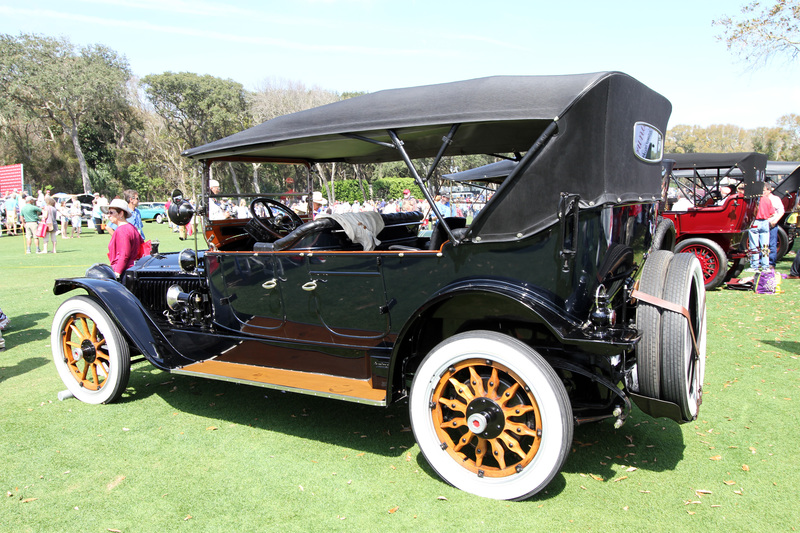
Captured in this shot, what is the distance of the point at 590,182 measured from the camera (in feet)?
8.39

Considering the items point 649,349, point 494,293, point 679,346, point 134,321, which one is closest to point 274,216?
point 134,321

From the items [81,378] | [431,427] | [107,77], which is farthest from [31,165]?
[431,427]

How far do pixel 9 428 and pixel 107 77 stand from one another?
43.8 metres

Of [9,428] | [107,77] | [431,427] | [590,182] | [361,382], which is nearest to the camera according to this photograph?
[590,182]

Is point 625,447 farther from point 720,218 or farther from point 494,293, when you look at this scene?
point 720,218

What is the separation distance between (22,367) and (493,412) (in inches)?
191

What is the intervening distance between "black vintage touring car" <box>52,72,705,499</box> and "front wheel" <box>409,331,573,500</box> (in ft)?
0.03

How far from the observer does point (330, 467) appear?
3109mm

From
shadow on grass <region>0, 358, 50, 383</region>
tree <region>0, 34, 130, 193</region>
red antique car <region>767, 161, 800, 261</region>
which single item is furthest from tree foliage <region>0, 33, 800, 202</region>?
shadow on grass <region>0, 358, 50, 383</region>

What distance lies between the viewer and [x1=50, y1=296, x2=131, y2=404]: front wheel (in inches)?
157

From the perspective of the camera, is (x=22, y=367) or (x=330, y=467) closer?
(x=330, y=467)

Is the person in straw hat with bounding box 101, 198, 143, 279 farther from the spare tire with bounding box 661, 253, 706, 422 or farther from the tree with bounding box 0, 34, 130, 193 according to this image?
the tree with bounding box 0, 34, 130, 193

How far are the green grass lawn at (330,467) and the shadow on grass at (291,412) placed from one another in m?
0.02

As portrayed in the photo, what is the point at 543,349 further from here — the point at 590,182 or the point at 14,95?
the point at 14,95
